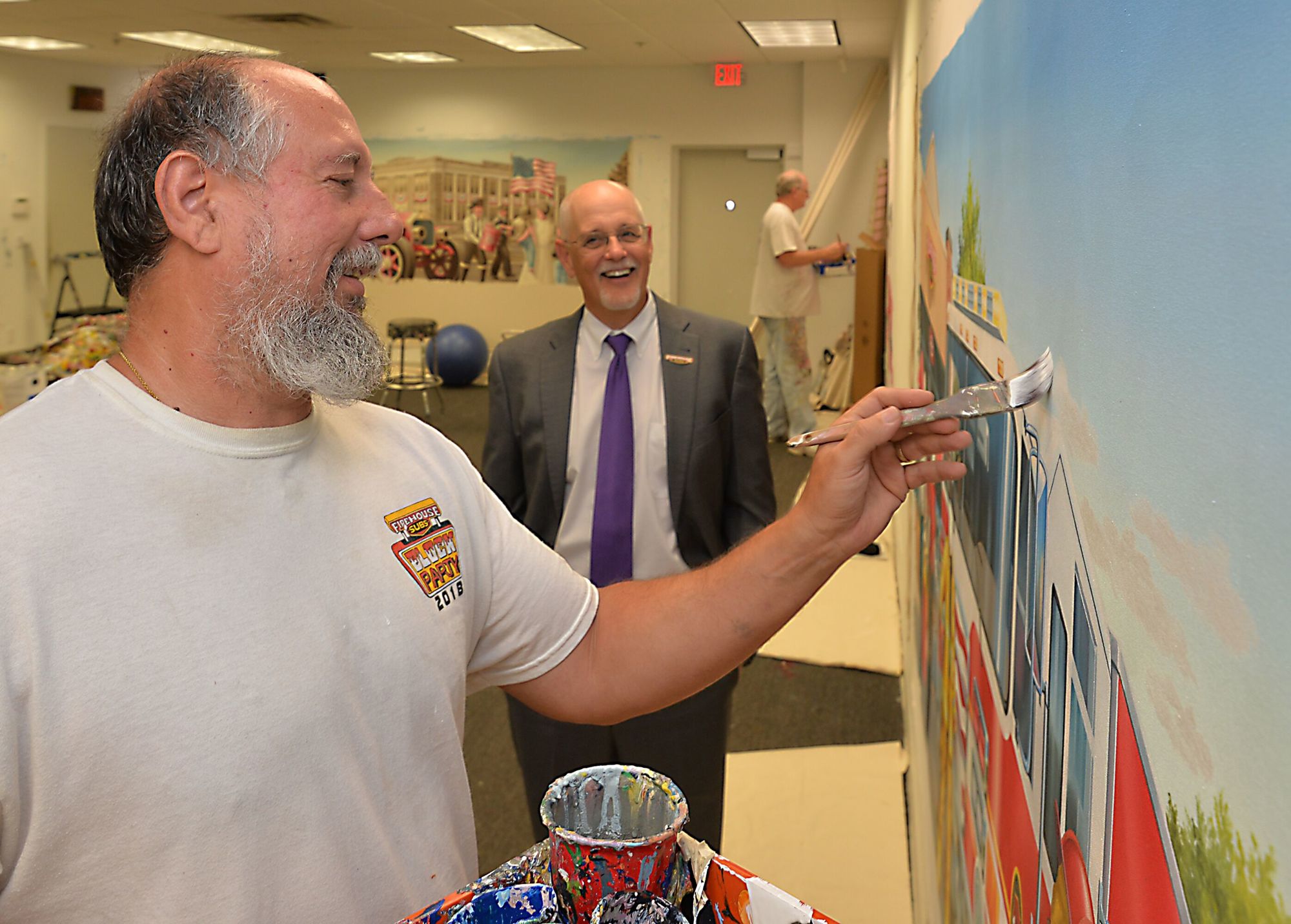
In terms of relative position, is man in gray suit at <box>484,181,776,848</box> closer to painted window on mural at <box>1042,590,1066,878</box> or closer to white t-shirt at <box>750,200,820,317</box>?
painted window on mural at <box>1042,590,1066,878</box>

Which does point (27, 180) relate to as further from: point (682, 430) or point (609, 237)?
point (682, 430)

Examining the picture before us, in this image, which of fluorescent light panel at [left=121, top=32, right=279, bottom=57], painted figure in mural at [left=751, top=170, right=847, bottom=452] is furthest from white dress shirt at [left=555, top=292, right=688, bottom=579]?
fluorescent light panel at [left=121, top=32, right=279, bottom=57]

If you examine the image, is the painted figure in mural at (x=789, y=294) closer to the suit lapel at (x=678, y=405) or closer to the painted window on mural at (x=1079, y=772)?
the suit lapel at (x=678, y=405)

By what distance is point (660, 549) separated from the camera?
252 cm

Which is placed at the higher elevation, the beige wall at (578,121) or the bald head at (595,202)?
the beige wall at (578,121)

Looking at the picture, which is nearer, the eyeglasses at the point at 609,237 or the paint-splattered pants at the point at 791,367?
the eyeglasses at the point at 609,237

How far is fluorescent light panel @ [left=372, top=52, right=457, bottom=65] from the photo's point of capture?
400 inches

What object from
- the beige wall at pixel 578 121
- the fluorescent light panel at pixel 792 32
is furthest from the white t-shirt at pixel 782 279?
the beige wall at pixel 578 121

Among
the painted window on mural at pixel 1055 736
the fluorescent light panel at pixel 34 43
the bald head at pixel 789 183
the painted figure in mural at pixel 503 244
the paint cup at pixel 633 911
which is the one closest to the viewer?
the paint cup at pixel 633 911

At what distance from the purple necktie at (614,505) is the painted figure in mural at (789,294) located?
18.9 ft

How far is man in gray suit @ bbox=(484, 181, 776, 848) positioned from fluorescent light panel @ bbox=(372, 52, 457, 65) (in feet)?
27.5

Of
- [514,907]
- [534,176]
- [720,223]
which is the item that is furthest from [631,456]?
[534,176]

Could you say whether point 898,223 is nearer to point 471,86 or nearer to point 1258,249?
point 1258,249

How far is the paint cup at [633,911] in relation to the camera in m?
0.67
